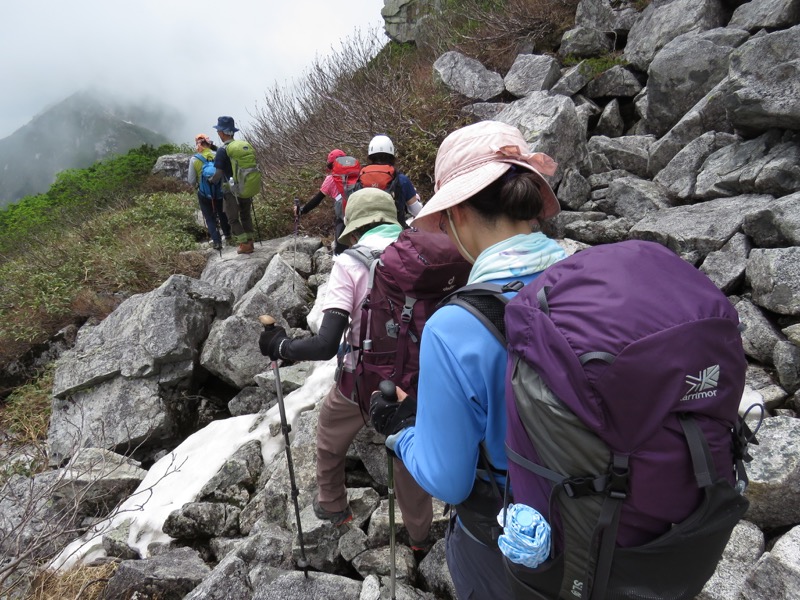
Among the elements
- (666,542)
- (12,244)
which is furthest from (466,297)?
(12,244)

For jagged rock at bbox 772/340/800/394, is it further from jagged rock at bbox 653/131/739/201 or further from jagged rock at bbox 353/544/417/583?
jagged rock at bbox 353/544/417/583

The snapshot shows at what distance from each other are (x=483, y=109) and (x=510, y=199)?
27.8 ft

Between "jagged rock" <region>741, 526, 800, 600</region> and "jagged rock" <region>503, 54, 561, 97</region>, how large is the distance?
314 inches

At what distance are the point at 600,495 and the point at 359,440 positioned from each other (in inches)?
120

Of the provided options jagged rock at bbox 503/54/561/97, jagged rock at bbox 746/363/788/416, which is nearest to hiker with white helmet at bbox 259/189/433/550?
jagged rock at bbox 746/363/788/416

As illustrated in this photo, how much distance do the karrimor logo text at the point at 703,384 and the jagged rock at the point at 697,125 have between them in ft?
20.1

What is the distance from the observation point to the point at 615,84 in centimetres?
803

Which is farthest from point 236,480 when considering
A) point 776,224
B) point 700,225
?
point 776,224

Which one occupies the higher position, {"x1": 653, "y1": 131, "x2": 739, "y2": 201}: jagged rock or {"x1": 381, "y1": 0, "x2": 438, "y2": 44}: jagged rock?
{"x1": 381, "y1": 0, "x2": 438, "y2": 44}: jagged rock

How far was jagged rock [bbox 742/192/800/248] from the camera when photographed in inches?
156

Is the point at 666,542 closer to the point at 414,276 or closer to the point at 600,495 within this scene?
the point at 600,495

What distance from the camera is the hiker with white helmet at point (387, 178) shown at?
5672 mm

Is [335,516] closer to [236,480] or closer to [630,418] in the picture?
[236,480]

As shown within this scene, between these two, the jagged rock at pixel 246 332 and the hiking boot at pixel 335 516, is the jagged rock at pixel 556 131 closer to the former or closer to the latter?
the jagged rock at pixel 246 332
